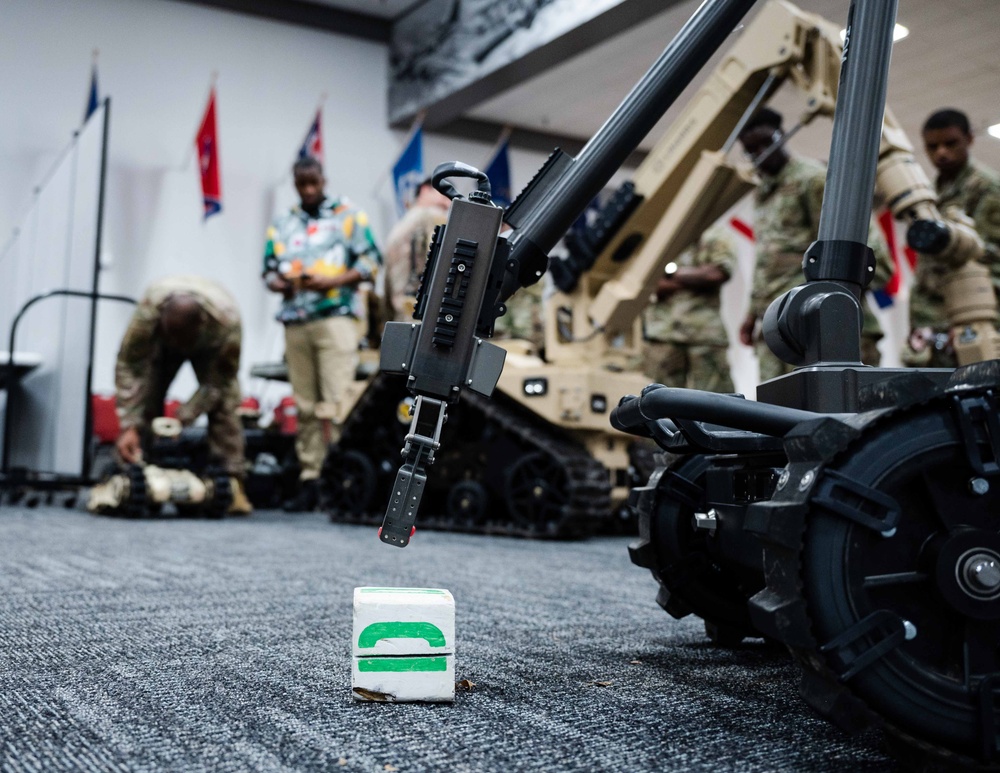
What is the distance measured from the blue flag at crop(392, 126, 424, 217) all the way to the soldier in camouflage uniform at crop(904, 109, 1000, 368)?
5.56 metres

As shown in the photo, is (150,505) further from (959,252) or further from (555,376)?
(959,252)

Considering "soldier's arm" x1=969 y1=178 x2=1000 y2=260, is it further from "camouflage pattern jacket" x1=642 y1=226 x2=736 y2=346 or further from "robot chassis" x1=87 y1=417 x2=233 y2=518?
"robot chassis" x1=87 y1=417 x2=233 y2=518

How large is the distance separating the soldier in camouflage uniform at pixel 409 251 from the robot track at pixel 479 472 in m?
0.71

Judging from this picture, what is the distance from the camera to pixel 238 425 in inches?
187

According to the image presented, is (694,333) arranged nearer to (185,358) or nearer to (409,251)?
(409,251)

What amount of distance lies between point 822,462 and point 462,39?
767 cm

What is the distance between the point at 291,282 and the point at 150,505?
1.31m

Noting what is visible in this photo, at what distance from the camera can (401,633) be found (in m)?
1.12

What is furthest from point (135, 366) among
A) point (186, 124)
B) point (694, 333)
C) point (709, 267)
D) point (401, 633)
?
point (186, 124)

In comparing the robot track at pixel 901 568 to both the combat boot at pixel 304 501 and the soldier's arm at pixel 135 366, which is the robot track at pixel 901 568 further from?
the combat boot at pixel 304 501

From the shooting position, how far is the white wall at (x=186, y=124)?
26.3ft

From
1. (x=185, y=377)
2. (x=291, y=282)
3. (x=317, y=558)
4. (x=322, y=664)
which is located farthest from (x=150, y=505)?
(x=185, y=377)

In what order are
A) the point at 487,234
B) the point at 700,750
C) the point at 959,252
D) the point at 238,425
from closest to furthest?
the point at 700,750 → the point at 487,234 → the point at 959,252 → the point at 238,425

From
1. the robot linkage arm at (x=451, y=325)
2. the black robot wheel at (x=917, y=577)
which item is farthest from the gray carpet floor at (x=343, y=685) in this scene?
the robot linkage arm at (x=451, y=325)
